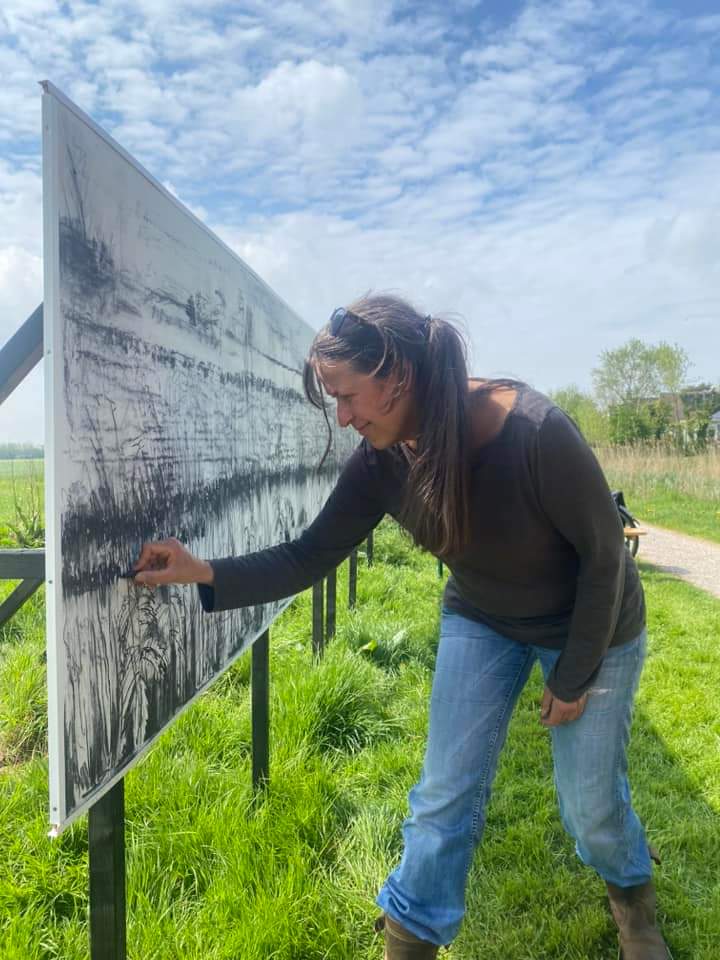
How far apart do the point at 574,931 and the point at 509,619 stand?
103cm

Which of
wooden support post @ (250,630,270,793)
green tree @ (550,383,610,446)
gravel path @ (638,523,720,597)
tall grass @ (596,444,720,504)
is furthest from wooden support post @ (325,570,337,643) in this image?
green tree @ (550,383,610,446)

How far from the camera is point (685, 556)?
10.4 m

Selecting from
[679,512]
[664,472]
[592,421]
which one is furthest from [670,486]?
[592,421]

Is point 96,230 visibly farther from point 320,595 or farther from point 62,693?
point 320,595

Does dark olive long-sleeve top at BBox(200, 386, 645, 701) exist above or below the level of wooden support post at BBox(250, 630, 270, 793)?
above

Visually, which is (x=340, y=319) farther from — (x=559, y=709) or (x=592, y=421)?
(x=592, y=421)

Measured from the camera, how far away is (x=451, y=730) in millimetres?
2027

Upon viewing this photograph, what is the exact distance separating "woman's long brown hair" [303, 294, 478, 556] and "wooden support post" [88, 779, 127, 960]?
0.96m

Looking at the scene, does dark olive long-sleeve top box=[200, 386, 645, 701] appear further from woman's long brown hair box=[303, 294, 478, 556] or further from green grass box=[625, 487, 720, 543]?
green grass box=[625, 487, 720, 543]

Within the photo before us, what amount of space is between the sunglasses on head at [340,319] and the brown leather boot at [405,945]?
4.79 ft

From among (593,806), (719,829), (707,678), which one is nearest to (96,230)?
(593,806)

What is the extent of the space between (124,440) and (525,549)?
3.24 ft

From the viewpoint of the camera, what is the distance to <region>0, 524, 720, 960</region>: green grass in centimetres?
225

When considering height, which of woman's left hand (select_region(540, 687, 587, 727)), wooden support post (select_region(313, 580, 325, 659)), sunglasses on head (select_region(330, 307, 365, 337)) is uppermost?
sunglasses on head (select_region(330, 307, 365, 337))
